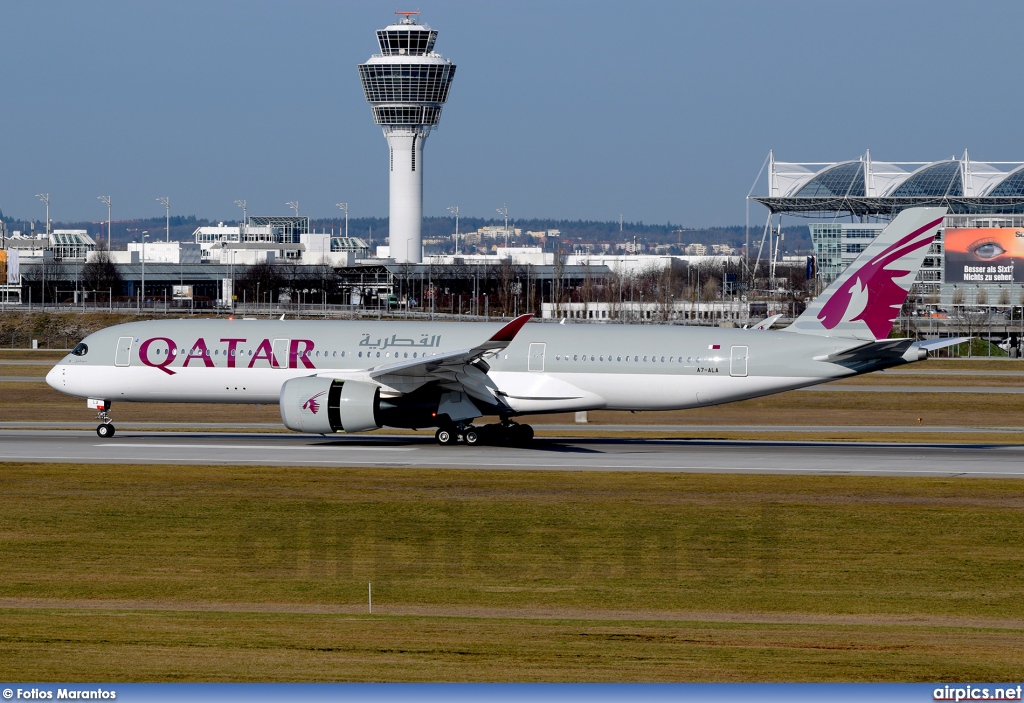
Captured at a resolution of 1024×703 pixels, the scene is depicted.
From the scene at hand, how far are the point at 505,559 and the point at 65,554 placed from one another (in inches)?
298

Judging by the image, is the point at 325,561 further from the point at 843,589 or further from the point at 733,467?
the point at 733,467

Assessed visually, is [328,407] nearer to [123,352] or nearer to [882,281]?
[123,352]

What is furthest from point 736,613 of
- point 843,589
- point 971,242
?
point 971,242

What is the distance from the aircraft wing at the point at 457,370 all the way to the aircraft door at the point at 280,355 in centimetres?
273

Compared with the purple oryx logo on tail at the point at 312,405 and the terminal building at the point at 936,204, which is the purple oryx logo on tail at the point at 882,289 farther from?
the terminal building at the point at 936,204

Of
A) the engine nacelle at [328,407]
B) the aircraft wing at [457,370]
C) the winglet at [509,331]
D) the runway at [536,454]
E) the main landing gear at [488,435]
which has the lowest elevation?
the runway at [536,454]

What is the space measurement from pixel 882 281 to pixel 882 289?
0.82ft

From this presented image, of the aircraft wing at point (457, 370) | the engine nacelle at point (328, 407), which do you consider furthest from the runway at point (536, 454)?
the aircraft wing at point (457, 370)

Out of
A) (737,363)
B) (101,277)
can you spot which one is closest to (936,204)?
(101,277)

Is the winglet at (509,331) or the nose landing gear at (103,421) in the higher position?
the winglet at (509,331)

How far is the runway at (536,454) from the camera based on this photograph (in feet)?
106

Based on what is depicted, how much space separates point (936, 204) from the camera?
15875cm

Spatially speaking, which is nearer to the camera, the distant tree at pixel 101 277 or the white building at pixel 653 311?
the white building at pixel 653 311

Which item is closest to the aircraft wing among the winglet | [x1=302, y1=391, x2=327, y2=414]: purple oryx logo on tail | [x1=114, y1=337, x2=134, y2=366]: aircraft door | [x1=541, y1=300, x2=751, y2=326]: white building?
the winglet
